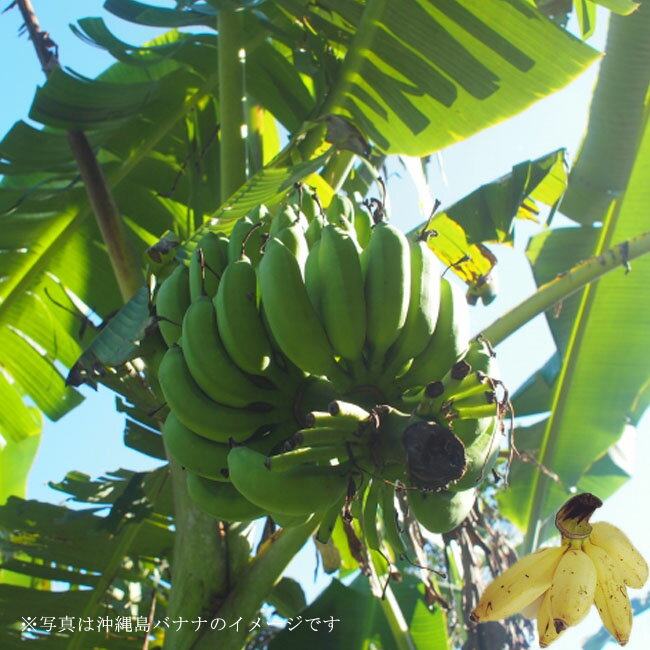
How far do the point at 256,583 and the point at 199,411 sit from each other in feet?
1.93

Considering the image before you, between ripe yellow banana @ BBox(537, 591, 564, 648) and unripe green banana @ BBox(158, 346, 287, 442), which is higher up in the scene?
unripe green banana @ BBox(158, 346, 287, 442)

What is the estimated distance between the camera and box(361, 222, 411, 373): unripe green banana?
1064mm

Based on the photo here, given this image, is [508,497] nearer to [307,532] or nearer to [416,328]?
[307,532]

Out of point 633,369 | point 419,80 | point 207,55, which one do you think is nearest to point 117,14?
point 207,55

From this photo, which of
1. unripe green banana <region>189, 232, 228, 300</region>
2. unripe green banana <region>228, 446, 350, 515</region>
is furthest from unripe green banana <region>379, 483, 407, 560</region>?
unripe green banana <region>189, 232, 228, 300</region>

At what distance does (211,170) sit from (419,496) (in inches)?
74.4

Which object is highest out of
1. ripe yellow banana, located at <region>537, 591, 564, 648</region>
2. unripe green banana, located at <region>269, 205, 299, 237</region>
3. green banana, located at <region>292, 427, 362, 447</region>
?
unripe green banana, located at <region>269, 205, 299, 237</region>

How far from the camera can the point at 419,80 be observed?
2.11 meters

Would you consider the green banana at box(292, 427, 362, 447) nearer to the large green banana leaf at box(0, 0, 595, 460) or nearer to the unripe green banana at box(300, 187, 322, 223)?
the unripe green banana at box(300, 187, 322, 223)

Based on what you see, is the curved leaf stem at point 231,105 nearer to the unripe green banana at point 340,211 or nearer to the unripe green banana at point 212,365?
the unripe green banana at point 340,211

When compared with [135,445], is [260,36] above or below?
above

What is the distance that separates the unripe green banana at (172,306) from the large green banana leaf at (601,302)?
1755 mm

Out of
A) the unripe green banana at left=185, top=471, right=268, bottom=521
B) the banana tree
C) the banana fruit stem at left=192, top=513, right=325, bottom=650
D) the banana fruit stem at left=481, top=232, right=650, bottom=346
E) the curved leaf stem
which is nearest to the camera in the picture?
the unripe green banana at left=185, top=471, right=268, bottom=521

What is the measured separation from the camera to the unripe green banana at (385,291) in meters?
1.06
